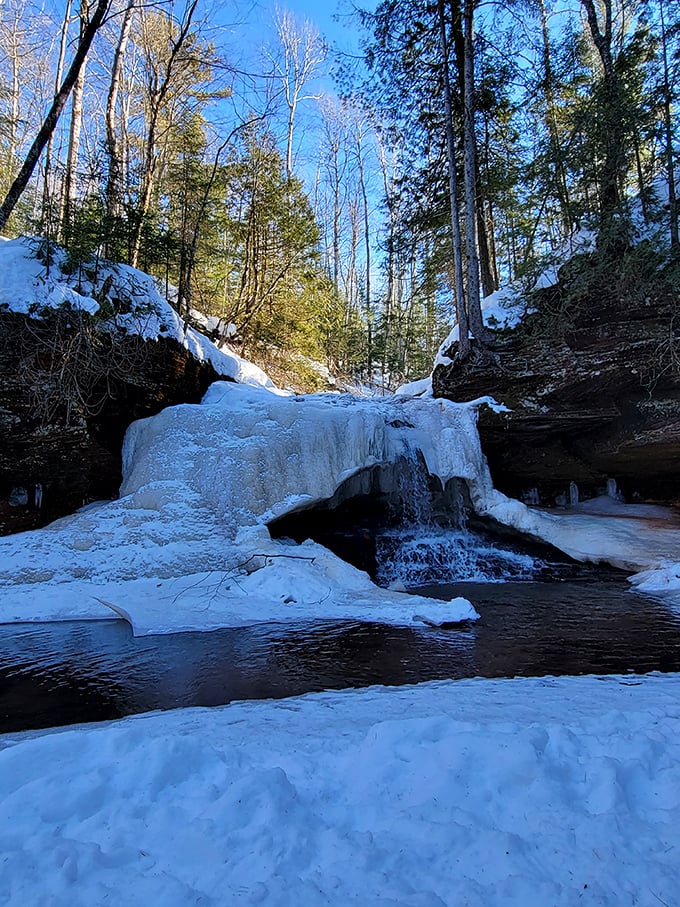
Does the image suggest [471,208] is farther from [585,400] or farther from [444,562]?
[444,562]

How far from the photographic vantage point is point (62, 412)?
710 centimetres

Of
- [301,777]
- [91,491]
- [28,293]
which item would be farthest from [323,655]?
[28,293]

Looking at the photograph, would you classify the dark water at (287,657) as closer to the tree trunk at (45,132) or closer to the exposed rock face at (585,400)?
the exposed rock face at (585,400)

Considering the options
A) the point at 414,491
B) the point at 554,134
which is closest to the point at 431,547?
the point at 414,491

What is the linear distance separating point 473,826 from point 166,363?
27.4 feet

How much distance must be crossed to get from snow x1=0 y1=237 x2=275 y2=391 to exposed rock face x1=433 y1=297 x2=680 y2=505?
5963 millimetres

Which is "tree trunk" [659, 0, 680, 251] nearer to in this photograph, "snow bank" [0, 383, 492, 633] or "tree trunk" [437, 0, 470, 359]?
"tree trunk" [437, 0, 470, 359]

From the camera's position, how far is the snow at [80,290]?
6852 millimetres

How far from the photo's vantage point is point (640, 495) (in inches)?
402

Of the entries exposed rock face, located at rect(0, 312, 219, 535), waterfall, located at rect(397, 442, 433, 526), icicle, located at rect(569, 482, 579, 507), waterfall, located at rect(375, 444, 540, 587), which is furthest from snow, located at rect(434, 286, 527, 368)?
exposed rock face, located at rect(0, 312, 219, 535)

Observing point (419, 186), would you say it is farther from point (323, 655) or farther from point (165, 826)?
point (165, 826)

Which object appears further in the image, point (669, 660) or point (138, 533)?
point (138, 533)

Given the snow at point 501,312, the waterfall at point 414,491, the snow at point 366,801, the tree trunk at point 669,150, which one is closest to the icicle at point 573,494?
the waterfall at point 414,491

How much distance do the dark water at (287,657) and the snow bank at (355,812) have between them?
94cm
